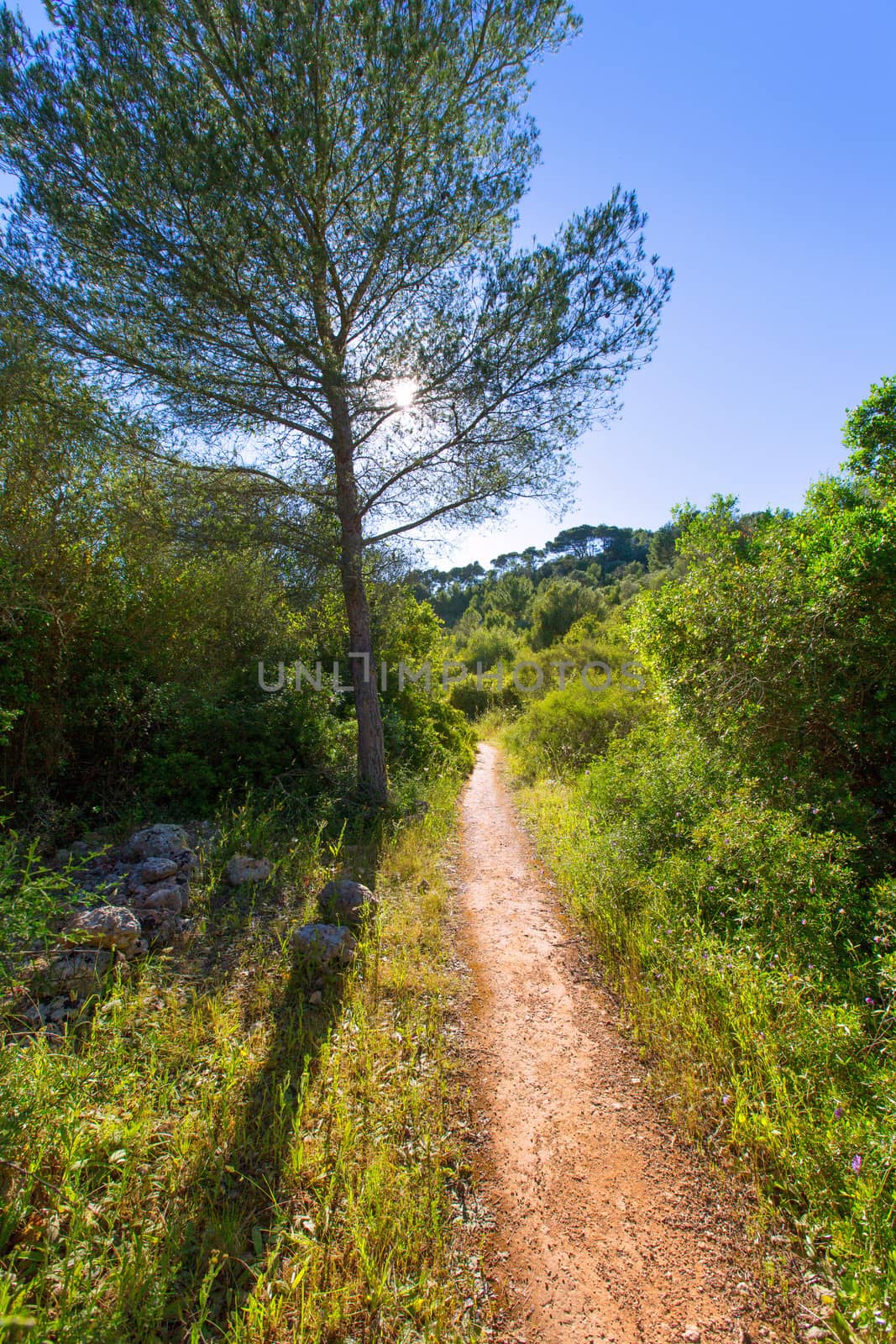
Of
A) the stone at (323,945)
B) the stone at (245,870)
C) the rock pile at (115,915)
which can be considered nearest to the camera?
the rock pile at (115,915)

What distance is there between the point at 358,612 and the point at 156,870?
4064 millimetres

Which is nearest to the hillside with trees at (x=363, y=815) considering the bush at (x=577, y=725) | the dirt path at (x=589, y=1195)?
the dirt path at (x=589, y=1195)

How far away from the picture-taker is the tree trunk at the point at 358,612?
7.00 meters

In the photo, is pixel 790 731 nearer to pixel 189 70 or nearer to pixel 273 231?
pixel 273 231

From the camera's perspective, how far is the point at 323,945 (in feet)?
13.1

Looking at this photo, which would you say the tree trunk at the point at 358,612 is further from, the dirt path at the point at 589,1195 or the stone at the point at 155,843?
the dirt path at the point at 589,1195

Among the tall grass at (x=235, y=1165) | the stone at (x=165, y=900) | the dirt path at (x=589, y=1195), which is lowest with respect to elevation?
the dirt path at (x=589, y=1195)

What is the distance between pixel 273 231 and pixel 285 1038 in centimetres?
684

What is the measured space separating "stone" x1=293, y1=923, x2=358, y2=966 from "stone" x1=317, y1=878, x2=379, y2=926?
391 millimetres

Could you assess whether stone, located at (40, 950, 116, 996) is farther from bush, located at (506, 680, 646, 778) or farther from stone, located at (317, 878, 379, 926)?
bush, located at (506, 680, 646, 778)

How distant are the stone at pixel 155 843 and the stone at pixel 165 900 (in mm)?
574

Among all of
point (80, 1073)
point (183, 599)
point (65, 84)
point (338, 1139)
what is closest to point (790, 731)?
point (338, 1139)

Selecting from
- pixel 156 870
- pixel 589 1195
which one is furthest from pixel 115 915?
pixel 589 1195

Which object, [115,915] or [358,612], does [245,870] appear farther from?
[358,612]
